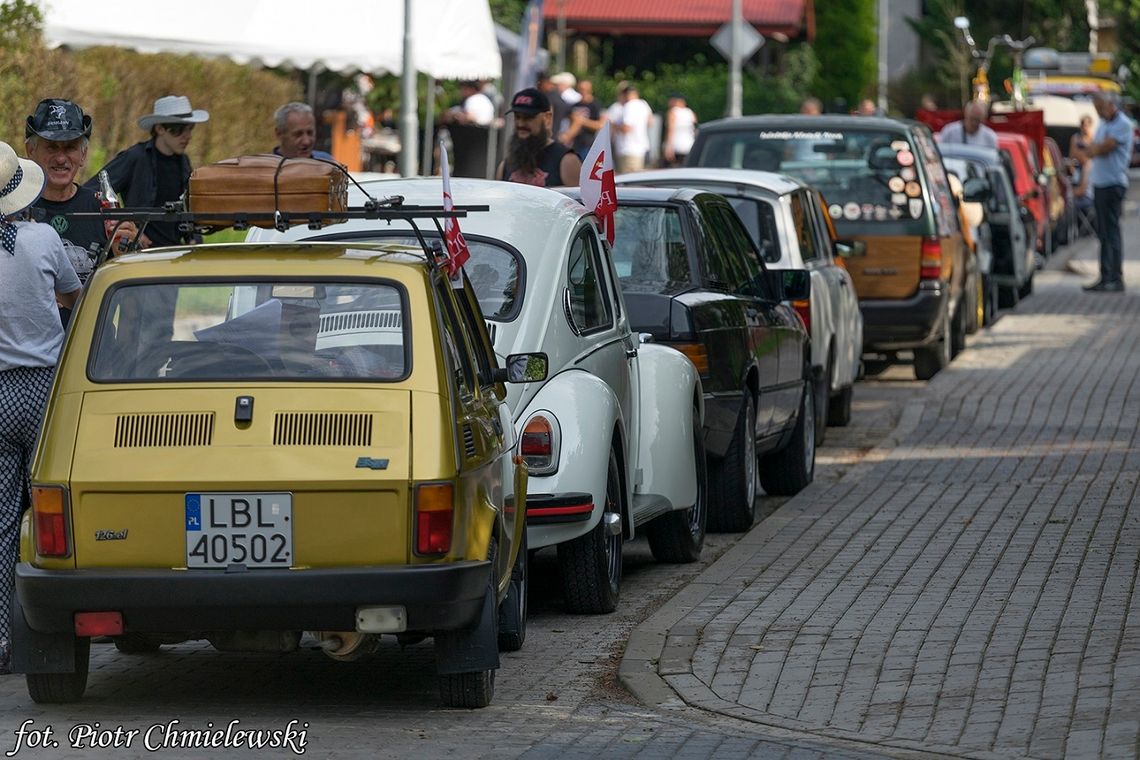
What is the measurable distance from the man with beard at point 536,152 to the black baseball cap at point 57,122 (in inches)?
186

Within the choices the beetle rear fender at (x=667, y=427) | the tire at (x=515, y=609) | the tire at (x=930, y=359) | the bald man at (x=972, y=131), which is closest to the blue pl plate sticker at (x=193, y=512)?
the tire at (x=515, y=609)

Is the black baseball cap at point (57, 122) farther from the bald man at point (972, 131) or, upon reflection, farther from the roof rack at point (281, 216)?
the bald man at point (972, 131)

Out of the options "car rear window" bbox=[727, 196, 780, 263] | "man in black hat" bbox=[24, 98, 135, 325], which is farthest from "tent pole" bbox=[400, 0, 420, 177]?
"man in black hat" bbox=[24, 98, 135, 325]

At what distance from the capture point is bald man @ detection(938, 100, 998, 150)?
26.5m

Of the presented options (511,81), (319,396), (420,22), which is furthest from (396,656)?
(511,81)

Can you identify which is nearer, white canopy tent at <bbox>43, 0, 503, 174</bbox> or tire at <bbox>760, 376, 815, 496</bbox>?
tire at <bbox>760, 376, 815, 496</bbox>

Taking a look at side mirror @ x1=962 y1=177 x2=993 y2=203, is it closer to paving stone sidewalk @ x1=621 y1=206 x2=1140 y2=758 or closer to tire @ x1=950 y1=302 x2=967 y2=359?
tire @ x1=950 y1=302 x2=967 y2=359

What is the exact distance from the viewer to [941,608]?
8.73 metres

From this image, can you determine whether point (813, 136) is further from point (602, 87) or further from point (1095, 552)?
point (602, 87)

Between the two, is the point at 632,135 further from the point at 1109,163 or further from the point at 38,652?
the point at 38,652

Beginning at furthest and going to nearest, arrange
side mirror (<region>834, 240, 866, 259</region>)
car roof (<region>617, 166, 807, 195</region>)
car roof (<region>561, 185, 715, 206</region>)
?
side mirror (<region>834, 240, 866, 259</region>) → car roof (<region>617, 166, 807, 195</region>) → car roof (<region>561, 185, 715, 206</region>)

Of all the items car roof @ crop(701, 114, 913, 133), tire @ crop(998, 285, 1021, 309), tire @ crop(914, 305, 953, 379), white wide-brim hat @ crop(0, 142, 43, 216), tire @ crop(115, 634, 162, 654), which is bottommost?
tire @ crop(998, 285, 1021, 309)

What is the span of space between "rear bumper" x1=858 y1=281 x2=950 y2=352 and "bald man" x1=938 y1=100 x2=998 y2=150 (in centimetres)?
945

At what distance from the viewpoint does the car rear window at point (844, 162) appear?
1688 centimetres
